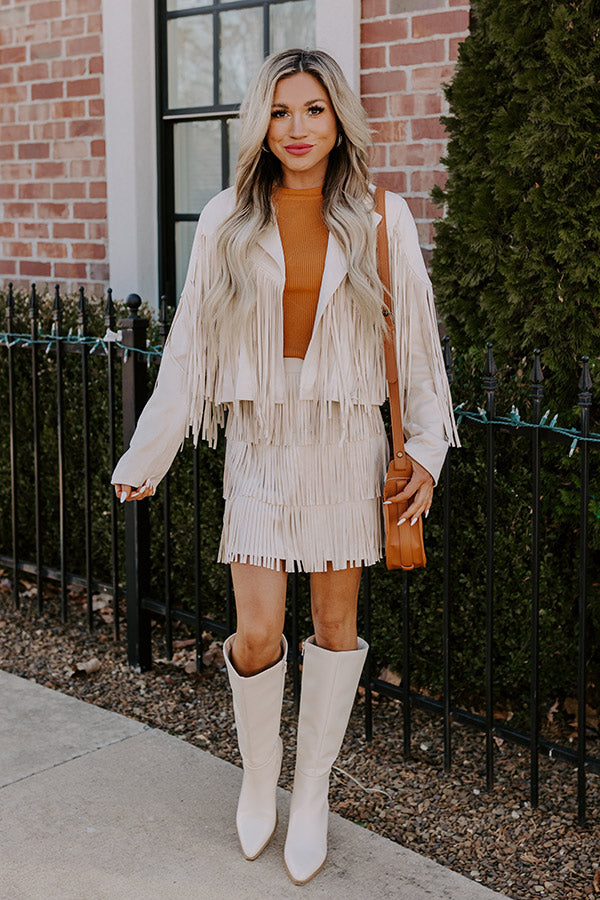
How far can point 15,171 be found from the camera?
20.8ft

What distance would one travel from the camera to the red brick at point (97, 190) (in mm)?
5914

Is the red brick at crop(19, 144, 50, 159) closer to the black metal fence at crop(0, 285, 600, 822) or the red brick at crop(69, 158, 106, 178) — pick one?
the red brick at crop(69, 158, 106, 178)

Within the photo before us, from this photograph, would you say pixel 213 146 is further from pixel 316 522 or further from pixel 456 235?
pixel 316 522

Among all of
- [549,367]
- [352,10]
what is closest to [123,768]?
[549,367]

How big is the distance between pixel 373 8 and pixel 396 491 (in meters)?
2.79

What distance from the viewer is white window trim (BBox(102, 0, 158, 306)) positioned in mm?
5660

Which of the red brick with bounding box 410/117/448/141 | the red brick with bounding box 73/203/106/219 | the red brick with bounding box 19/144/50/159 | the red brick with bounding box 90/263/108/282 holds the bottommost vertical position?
the red brick with bounding box 90/263/108/282

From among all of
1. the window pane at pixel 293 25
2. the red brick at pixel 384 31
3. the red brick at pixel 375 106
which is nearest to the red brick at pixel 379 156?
the red brick at pixel 375 106

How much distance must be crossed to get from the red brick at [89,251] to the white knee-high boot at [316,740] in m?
3.59

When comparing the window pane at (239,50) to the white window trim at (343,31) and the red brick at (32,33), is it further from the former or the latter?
the red brick at (32,33)

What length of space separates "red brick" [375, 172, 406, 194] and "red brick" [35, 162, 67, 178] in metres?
2.08

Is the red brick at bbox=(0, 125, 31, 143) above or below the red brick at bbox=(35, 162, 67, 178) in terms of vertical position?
above

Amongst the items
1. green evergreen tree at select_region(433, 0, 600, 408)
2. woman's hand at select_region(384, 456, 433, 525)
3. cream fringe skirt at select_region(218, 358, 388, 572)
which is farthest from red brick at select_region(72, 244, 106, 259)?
woman's hand at select_region(384, 456, 433, 525)

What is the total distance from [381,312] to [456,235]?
1.26 meters
